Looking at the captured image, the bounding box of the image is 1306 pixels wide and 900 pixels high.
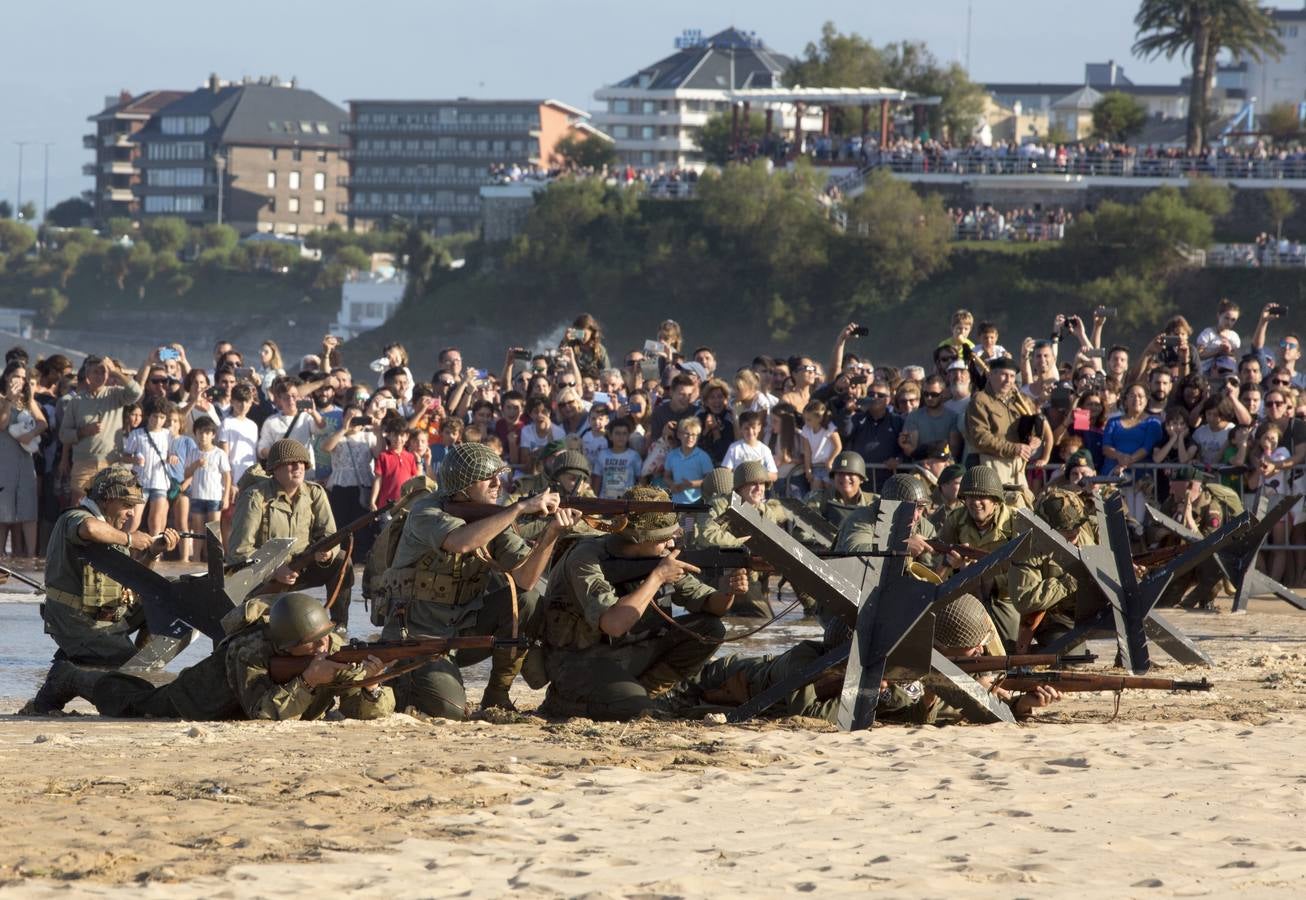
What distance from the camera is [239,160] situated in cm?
14462

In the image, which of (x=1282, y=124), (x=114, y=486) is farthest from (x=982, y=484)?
(x=1282, y=124)

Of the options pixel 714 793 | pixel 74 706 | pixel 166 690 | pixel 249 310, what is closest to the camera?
pixel 714 793

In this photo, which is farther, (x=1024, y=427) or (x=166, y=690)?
(x=1024, y=427)

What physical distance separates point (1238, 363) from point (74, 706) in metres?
10.7

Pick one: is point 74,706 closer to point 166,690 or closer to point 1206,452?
point 166,690

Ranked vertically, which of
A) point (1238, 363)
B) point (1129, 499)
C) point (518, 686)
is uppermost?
point (1238, 363)

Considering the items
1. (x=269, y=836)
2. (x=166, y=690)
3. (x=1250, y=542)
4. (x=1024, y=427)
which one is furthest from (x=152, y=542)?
(x=1250, y=542)

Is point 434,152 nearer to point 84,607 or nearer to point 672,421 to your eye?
point 672,421

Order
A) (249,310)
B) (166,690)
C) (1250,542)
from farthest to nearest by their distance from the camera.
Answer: (249,310) < (1250,542) < (166,690)

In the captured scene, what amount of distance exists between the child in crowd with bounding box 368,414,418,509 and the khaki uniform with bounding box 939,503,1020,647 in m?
6.20

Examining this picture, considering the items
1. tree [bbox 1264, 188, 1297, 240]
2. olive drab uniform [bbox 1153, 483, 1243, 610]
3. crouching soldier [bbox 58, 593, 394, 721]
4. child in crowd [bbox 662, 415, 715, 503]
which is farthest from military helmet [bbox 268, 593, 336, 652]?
tree [bbox 1264, 188, 1297, 240]

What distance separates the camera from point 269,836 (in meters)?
7.21

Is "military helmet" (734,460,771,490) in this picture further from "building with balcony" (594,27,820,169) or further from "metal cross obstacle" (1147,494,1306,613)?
"building with balcony" (594,27,820,169)

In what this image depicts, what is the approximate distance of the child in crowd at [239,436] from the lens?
1755 cm
